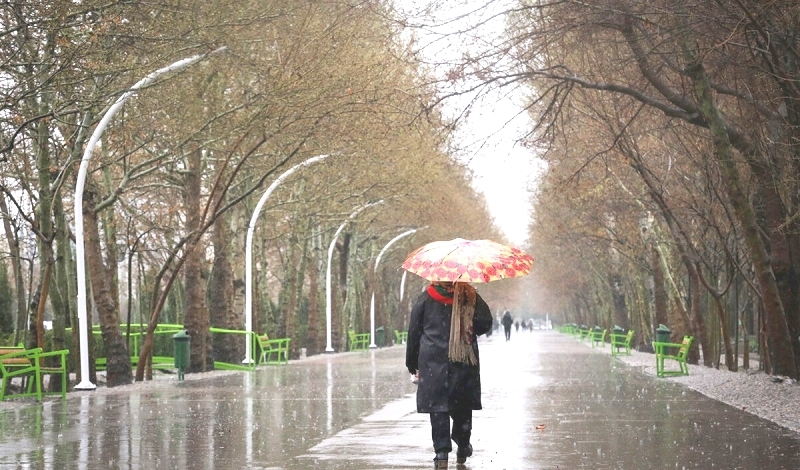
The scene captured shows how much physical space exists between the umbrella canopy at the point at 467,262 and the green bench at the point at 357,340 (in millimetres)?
44181

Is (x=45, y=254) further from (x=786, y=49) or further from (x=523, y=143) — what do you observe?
(x=786, y=49)

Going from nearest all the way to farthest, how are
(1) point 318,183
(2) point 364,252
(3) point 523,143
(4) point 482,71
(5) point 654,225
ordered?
(4) point 482,71
(3) point 523,143
(5) point 654,225
(1) point 318,183
(2) point 364,252

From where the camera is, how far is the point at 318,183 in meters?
43.7

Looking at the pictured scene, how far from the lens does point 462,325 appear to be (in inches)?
432

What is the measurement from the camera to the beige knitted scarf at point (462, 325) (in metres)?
10.9

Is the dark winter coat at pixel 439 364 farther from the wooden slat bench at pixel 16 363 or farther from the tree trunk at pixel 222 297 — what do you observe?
the tree trunk at pixel 222 297

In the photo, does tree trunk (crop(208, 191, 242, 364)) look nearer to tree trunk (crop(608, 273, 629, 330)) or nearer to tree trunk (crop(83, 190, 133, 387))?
tree trunk (crop(83, 190, 133, 387))

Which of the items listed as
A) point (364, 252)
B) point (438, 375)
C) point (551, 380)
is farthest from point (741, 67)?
point (364, 252)

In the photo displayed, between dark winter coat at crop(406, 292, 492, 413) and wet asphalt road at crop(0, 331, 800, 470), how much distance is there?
56 cm

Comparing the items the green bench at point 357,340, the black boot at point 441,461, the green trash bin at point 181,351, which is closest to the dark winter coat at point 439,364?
the black boot at point 441,461

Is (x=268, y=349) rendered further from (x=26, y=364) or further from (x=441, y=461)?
(x=441, y=461)

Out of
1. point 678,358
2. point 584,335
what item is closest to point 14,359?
point 678,358

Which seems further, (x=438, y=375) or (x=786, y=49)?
(x=786, y=49)

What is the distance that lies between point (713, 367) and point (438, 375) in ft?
74.7
